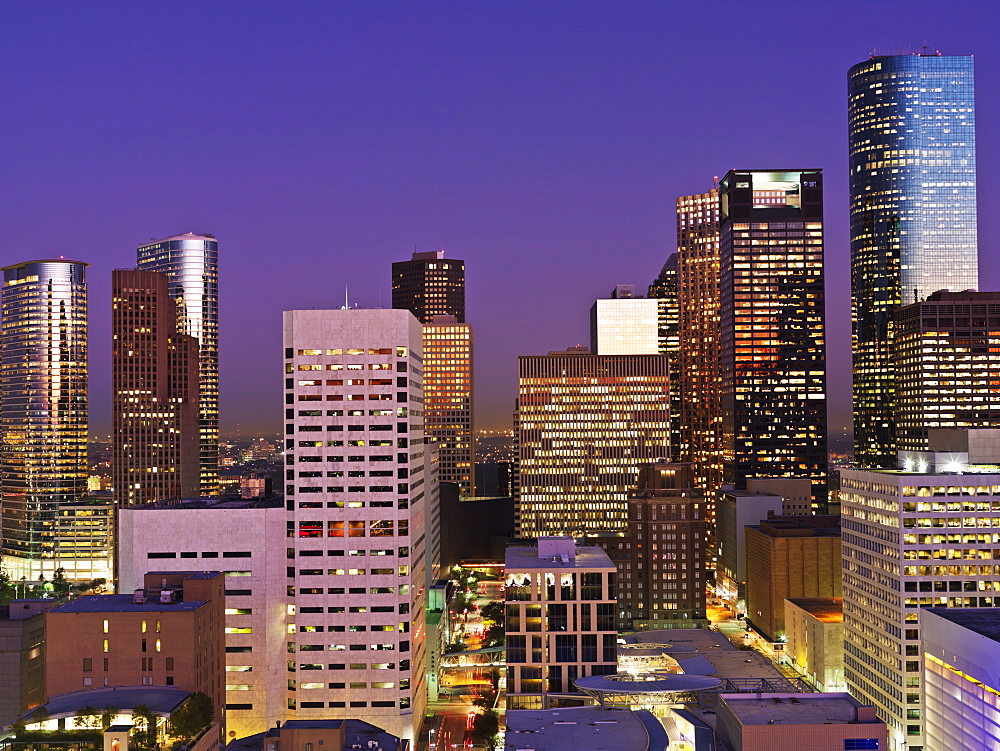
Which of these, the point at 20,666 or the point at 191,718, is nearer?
the point at 191,718

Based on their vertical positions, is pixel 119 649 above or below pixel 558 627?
above

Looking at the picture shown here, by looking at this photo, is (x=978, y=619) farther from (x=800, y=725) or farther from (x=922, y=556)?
(x=922, y=556)

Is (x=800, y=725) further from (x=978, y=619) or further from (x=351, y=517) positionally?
(x=351, y=517)

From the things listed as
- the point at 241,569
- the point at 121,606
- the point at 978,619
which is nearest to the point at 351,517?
the point at 241,569

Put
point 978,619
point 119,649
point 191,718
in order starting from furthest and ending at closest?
point 119,649
point 978,619
point 191,718

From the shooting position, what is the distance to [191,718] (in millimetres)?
109812

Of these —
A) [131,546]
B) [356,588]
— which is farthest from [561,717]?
[131,546]

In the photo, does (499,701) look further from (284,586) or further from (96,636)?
(96,636)

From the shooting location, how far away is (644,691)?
130 metres

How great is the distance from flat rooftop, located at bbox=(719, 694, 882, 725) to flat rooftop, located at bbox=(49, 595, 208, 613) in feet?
221

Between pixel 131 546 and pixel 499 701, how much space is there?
6647cm

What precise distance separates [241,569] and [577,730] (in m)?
66.8

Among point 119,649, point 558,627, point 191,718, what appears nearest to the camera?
point 191,718

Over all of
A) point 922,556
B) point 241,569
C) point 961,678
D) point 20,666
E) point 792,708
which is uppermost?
point 922,556
